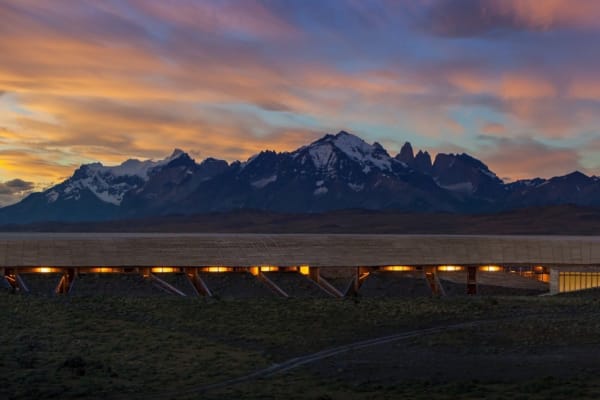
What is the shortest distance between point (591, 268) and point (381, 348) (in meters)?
47.1

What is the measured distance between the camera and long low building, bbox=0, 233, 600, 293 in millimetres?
72500

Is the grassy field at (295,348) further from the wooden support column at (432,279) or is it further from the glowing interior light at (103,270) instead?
the wooden support column at (432,279)

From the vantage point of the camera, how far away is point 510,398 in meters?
30.5

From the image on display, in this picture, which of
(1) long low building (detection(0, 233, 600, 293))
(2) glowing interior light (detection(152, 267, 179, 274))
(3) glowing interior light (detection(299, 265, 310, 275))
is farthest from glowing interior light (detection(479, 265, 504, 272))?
(2) glowing interior light (detection(152, 267, 179, 274))

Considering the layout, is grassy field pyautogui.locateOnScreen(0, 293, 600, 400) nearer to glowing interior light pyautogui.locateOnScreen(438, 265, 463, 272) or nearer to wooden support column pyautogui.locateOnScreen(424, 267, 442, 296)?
wooden support column pyautogui.locateOnScreen(424, 267, 442, 296)

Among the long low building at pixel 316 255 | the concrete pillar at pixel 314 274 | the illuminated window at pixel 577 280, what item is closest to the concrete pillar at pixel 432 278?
the long low building at pixel 316 255

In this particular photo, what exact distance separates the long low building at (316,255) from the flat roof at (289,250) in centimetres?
9

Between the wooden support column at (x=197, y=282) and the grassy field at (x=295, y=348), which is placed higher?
the wooden support column at (x=197, y=282)

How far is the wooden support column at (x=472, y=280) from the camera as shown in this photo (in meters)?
83.0

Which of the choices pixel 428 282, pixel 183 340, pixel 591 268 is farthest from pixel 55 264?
pixel 591 268

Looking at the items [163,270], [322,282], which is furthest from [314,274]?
[163,270]

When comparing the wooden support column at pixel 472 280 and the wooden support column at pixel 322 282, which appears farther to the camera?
the wooden support column at pixel 472 280

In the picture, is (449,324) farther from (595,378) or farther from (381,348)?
(595,378)

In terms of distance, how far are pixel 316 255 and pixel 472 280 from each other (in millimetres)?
18360
